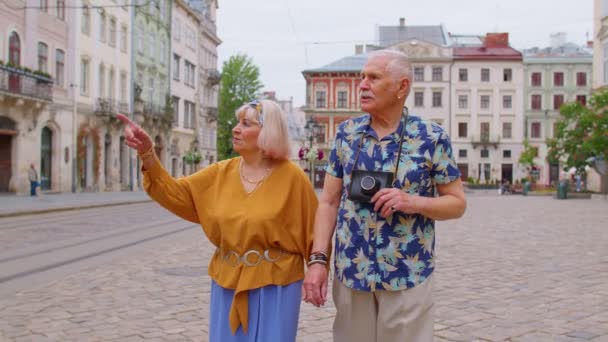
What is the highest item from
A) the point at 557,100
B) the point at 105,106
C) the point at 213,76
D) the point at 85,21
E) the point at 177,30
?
the point at 177,30

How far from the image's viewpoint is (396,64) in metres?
2.71

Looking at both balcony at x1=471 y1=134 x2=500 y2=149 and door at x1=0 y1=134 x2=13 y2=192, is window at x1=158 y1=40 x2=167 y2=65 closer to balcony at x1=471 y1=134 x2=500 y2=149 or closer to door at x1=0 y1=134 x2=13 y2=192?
door at x1=0 y1=134 x2=13 y2=192

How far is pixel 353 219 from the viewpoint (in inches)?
105

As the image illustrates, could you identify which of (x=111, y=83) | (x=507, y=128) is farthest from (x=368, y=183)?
(x=507, y=128)

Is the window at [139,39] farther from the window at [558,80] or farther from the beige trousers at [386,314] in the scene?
the window at [558,80]

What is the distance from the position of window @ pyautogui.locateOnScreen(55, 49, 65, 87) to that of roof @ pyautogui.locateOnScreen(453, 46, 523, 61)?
44.8 meters

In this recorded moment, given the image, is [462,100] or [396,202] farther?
[462,100]

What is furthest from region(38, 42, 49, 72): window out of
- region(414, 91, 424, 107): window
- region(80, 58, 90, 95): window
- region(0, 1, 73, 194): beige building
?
region(414, 91, 424, 107): window

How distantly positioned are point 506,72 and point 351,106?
16.2 metres

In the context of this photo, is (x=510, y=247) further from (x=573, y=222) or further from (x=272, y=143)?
(x=272, y=143)

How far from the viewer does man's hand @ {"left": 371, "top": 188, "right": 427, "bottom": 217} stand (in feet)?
8.20

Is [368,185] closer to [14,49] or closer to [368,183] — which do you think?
[368,183]

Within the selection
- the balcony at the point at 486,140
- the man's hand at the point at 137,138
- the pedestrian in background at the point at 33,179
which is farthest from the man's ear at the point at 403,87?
the balcony at the point at 486,140

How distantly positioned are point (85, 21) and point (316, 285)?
3573cm
